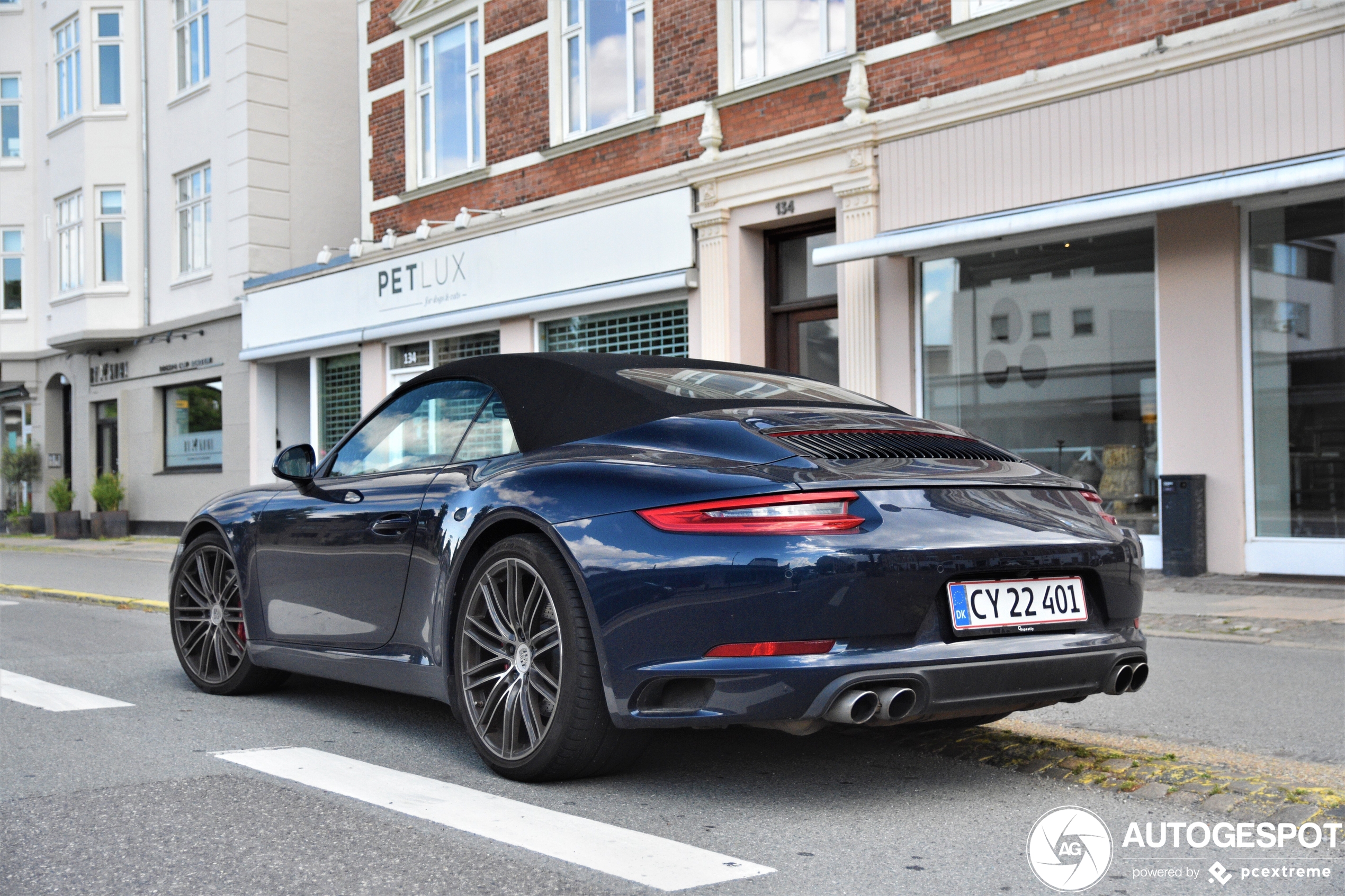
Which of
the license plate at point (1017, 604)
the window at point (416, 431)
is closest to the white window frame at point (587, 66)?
the window at point (416, 431)

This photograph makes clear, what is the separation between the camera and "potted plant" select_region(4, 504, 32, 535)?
1134 inches

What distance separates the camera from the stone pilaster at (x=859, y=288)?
43.0 ft

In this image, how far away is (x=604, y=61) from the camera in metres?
16.2

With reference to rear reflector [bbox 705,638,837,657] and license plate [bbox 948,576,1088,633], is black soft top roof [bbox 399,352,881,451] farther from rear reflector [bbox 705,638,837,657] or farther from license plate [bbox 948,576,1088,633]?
license plate [bbox 948,576,1088,633]

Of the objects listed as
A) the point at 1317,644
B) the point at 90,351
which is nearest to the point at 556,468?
the point at 1317,644

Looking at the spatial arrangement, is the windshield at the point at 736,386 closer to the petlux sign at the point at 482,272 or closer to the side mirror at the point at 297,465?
the side mirror at the point at 297,465

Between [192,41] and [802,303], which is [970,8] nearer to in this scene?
[802,303]

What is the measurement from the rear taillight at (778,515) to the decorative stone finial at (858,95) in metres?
10.2

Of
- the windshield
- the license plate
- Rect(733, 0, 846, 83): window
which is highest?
Rect(733, 0, 846, 83): window

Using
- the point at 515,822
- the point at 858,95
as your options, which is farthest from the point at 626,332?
the point at 515,822

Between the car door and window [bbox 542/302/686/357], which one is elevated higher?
window [bbox 542/302/686/357]

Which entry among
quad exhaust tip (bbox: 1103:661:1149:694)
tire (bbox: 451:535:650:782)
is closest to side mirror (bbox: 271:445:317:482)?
tire (bbox: 451:535:650:782)

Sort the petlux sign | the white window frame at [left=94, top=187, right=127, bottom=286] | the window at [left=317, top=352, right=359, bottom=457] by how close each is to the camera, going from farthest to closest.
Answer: the white window frame at [left=94, top=187, right=127, bottom=286]
the window at [left=317, top=352, right=359, bottom=457]
the petlux sign

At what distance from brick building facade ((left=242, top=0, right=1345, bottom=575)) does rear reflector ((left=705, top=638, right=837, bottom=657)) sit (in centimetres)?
808
